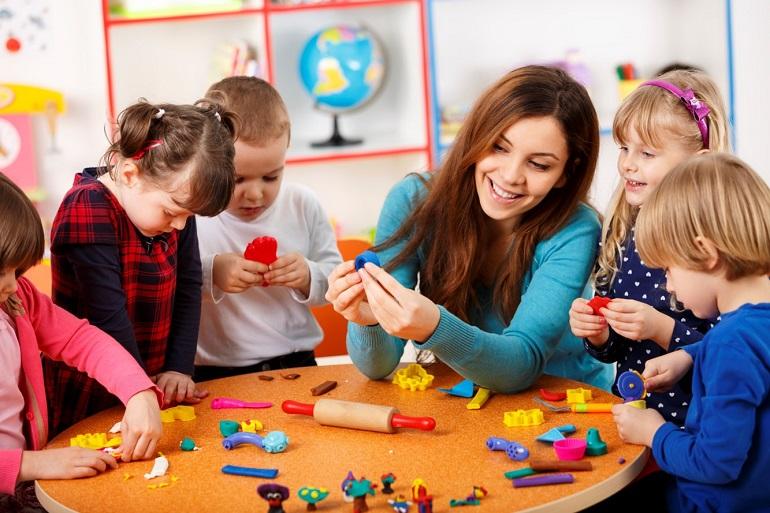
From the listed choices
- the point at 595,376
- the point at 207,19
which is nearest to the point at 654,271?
the point at 595,376

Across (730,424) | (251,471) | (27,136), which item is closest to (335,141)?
(27,136)

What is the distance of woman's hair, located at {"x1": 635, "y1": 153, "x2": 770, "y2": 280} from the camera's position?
1.40 metres

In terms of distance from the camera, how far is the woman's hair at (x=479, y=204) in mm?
1918

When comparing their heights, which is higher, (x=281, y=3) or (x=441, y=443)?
(x=281, y=3)

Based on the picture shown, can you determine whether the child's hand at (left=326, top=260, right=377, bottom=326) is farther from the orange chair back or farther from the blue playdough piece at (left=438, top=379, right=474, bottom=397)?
the orange chair back

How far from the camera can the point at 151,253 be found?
192cm

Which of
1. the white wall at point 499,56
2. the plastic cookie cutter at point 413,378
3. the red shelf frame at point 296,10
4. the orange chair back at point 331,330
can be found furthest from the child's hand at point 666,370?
the white wall at point 499,56

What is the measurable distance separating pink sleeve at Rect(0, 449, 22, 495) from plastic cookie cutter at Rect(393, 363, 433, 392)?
666mm

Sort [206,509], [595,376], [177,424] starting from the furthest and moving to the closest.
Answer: [595,376] → [177,424] → [206,509]

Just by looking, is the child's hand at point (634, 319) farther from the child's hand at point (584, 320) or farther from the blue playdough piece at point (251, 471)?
the blue playdough piece at point (251, 471)

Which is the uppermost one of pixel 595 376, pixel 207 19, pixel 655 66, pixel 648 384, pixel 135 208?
pixel 207 19

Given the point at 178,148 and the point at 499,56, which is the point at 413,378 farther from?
the point at 499,56

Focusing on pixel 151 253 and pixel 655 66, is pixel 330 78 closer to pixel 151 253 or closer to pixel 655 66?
pixel 655 66

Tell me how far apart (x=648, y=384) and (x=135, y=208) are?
95 centimetres
